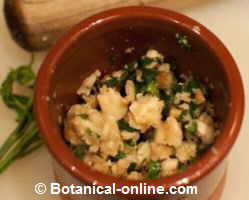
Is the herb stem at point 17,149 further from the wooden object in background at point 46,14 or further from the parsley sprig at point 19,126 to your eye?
the wooden object in background at point 46,14

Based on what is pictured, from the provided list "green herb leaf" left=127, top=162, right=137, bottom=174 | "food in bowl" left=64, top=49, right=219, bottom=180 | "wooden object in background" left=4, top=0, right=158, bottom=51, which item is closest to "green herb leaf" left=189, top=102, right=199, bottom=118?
"food in bowl" left=64, top=49, right=219, bottom=180

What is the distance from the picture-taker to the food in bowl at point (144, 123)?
2.43ft

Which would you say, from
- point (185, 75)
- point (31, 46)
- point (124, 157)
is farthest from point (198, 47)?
point (31, 46)

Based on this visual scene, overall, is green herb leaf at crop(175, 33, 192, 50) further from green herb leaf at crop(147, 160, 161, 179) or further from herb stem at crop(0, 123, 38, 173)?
herb stem at crop(0, 123, 38, 173)

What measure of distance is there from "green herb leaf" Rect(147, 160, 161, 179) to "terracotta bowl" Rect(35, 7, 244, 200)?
0.05 meters

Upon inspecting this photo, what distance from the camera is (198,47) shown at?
0.76m

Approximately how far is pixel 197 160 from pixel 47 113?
185mm

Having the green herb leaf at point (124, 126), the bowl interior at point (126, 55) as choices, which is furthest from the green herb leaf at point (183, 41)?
the green herb leaf at point (124, 126)

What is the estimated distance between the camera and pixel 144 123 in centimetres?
76

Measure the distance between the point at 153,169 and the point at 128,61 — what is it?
183 mm

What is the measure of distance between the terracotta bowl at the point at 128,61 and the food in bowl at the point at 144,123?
0.02m

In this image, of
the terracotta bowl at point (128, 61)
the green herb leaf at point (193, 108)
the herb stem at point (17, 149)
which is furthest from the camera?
the herb stem at point (17, 149)

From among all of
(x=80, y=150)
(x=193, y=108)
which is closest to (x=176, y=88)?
(x=193, y=108)

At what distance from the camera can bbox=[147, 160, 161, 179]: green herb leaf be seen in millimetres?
723
